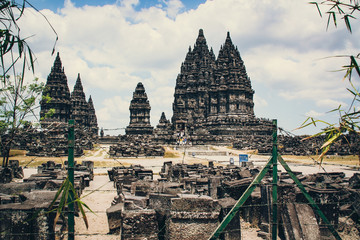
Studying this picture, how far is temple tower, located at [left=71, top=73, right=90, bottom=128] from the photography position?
65312 mm

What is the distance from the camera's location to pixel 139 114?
5900 centimetres

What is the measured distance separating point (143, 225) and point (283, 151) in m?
34.0

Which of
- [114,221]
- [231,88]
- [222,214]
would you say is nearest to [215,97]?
[231,88]

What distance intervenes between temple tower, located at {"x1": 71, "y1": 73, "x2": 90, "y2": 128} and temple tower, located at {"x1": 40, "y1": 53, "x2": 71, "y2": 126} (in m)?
8.67

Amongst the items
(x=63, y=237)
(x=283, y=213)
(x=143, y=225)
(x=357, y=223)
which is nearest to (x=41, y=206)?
(x=63, y=237)

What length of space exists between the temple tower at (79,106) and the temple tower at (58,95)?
867 centimetres

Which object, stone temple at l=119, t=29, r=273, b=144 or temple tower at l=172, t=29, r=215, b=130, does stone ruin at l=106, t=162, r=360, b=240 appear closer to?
stone temple at l=119, t=29, r=273, b=144

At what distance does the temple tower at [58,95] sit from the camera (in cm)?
5459

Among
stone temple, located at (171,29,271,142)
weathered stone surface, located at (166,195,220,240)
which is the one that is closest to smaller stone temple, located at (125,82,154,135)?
stone temple, located at (171,29,271,142)

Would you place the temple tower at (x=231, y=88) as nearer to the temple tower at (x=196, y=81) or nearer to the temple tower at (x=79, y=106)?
the temple tower at (x=196, y=81)

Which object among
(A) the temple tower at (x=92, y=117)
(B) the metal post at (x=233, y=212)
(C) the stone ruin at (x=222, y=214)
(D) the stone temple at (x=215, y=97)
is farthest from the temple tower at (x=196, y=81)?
(B) the metal post at (x=233, y=212)

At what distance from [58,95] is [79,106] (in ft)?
36.8

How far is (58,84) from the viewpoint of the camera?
55.5 m

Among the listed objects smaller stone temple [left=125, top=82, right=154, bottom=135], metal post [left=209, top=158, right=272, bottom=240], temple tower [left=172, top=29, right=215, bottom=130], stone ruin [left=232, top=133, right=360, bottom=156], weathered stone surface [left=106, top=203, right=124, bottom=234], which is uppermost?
temple tower [left=172, top=29, right=215, bottom=130]
